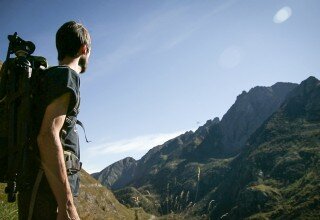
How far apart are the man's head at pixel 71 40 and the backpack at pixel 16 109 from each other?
243mm

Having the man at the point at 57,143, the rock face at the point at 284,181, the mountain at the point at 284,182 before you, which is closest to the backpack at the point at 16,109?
the man at the point at 57,143

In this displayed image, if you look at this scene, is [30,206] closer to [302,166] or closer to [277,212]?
[277,212]

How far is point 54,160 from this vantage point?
2.69 metres

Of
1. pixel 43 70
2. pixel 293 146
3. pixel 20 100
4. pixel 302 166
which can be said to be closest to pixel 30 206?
pixel 20 100

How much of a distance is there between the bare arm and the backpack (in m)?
0.33

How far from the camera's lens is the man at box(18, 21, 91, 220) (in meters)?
2.69

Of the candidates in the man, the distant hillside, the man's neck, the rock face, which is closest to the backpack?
the man

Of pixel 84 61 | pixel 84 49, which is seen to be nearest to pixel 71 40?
pixel 84 49

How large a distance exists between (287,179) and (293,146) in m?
28.4

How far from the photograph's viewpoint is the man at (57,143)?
106 inches

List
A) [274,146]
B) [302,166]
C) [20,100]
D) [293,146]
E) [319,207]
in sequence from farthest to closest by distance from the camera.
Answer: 1. [274,146]
2. [293,146]
3. [302,166]
4. [319,207]
5. [20,100]

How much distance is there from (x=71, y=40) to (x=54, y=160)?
130 cm

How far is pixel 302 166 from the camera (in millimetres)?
159625

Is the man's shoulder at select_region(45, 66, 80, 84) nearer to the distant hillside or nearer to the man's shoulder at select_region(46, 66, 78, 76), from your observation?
the man's shoulder at select_region(46, 66, 78, 76)
